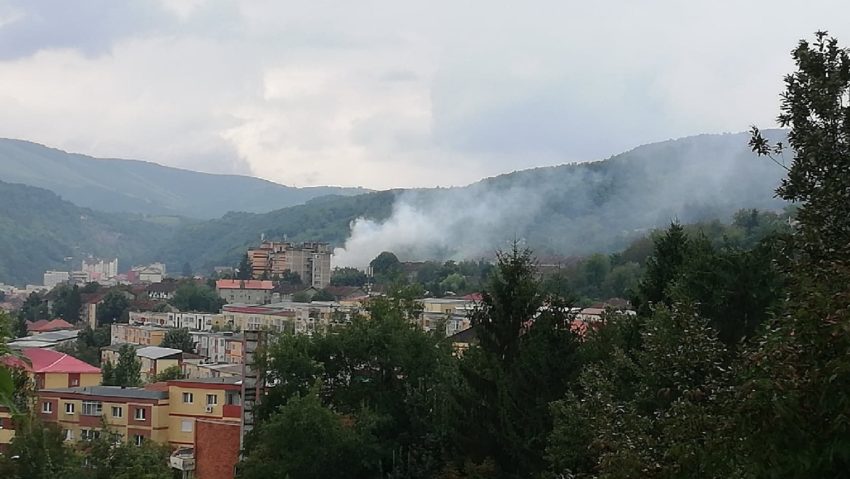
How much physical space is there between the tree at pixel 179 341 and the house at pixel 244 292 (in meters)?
44.3

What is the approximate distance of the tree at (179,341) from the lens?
76125 millimetres

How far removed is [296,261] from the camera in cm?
14900

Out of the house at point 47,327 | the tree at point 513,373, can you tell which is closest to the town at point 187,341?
the house at point 47,327

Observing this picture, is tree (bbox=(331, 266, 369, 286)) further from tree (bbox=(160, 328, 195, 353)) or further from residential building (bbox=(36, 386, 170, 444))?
residential building (bbox=(36, 386, 170, 444))

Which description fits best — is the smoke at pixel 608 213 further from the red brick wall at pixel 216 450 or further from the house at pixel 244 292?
the red brick wall at pixel 216 450

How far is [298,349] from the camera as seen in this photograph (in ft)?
73.8

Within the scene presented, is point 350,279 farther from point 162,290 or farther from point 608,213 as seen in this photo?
point 608,213

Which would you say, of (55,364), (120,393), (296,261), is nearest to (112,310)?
(296,261)

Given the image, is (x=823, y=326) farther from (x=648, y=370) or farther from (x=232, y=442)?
(x=232, y=442)

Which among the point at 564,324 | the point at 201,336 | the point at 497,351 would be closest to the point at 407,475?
the point at 497,351

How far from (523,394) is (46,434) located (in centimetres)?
1278

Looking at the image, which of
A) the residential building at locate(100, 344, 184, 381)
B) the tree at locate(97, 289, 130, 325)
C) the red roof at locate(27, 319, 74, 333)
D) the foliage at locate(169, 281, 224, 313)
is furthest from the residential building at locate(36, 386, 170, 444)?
the foliage at locate(169, 281, 224, 313)

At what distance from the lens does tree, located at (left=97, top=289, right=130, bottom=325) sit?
348 feet

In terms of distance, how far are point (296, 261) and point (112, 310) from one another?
4473 centimetres
